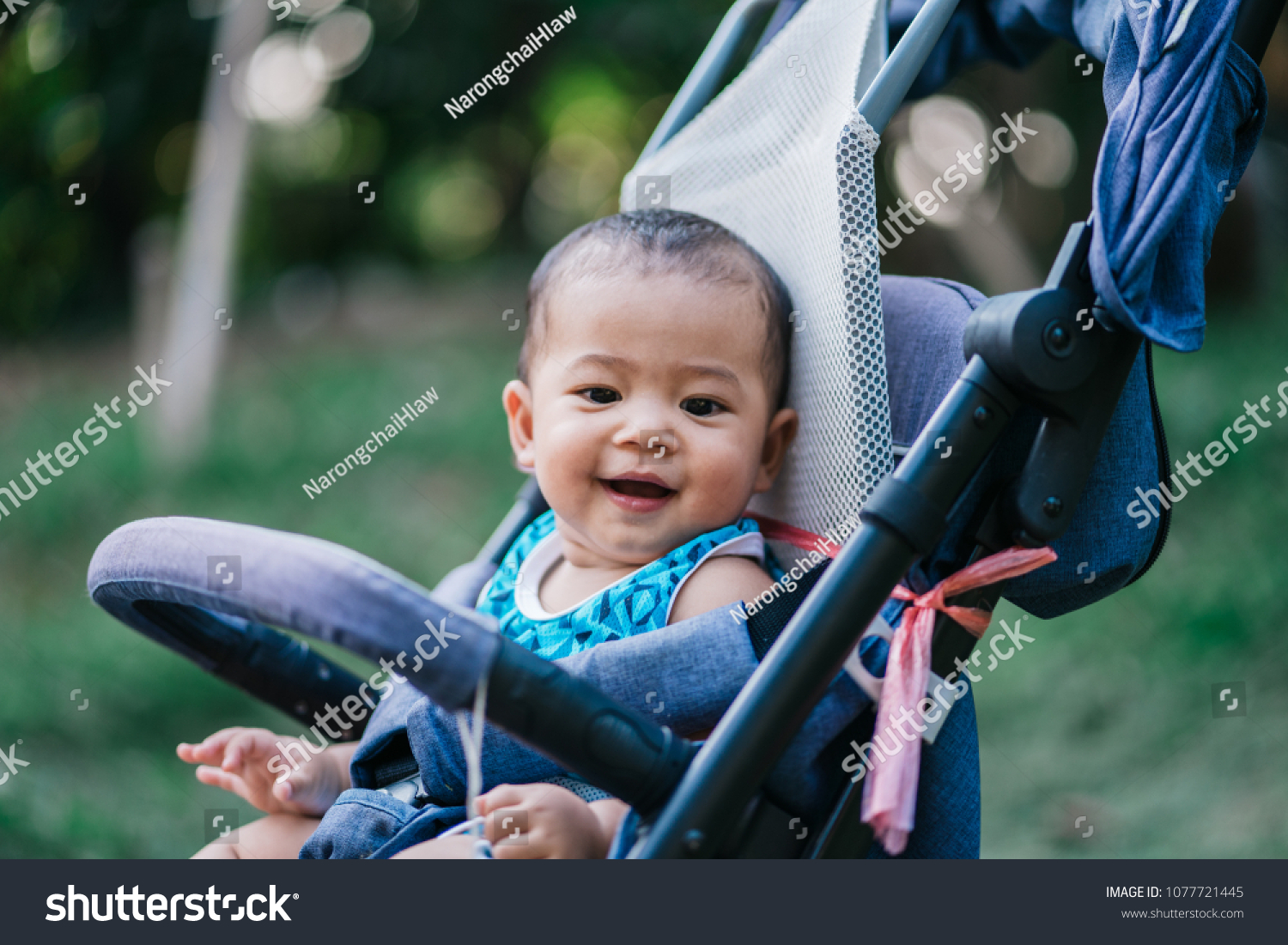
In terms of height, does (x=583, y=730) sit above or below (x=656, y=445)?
below

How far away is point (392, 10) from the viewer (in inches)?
299

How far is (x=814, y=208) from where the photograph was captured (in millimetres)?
1430

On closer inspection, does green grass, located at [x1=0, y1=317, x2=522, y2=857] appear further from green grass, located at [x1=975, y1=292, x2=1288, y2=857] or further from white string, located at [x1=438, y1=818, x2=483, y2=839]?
green grass, located at [x1=975, y1=292, x2=1288, y2=857]

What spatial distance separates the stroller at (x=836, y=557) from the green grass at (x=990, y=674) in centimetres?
144

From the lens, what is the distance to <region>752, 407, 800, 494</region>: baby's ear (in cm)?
152

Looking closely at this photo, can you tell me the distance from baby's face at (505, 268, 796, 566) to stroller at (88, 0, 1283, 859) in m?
0.11

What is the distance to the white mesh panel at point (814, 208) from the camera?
134cm

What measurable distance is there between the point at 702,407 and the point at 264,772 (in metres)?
0.79

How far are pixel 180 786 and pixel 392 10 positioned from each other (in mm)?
6197

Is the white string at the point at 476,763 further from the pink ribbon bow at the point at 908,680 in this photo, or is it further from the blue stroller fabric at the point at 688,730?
the pink ribbon bow at the point at 908,680
